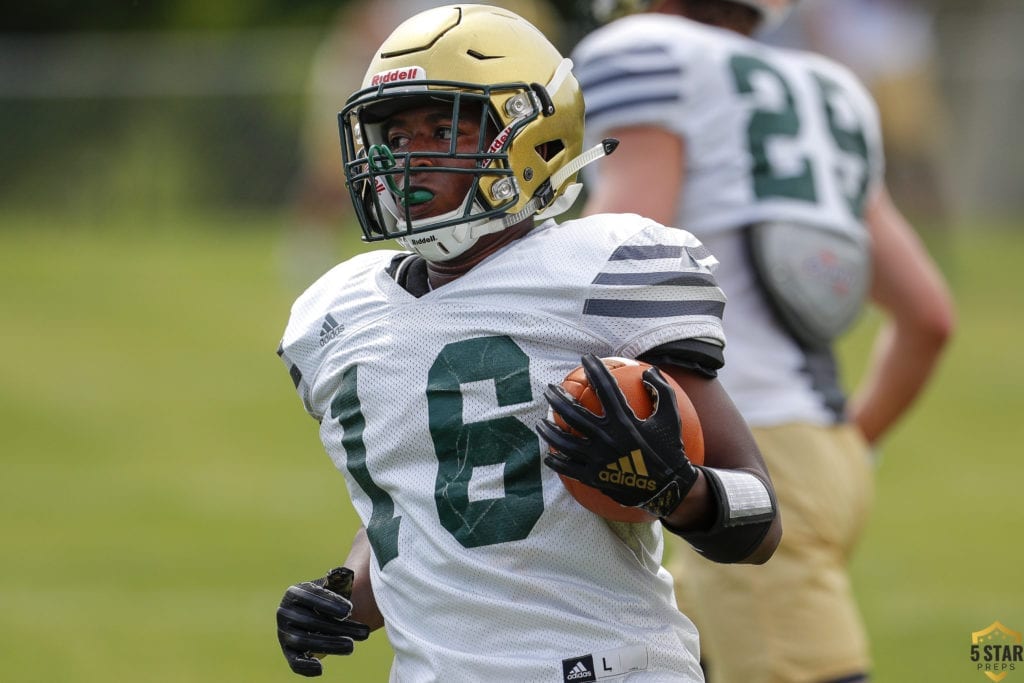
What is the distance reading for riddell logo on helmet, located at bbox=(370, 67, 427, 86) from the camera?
2770mm

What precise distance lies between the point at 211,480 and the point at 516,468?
6.22 m

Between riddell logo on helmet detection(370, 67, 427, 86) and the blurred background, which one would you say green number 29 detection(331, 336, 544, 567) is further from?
the blurred background

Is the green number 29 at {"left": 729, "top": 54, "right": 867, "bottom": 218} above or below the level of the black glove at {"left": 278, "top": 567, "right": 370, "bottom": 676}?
above

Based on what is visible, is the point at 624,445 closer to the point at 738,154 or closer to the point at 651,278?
the point at 651,278

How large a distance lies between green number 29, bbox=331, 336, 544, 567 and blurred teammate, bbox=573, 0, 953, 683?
944mm

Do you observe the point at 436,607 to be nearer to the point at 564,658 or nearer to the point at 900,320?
the point at 564,658

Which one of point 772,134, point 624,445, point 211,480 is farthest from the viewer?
point 211,480

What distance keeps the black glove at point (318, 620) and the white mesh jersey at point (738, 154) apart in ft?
3.90

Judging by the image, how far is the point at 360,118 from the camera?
2.89 meters

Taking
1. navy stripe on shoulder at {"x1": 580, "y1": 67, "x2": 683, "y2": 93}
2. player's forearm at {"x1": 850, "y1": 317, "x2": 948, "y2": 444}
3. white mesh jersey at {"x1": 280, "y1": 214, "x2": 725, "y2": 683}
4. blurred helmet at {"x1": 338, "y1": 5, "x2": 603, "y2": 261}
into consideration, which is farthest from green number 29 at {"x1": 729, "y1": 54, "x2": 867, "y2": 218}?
white mesh jersey at {"x1": 280, "y1": 214, "x2": 725, "y2": 683}

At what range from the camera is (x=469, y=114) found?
9.21 feet

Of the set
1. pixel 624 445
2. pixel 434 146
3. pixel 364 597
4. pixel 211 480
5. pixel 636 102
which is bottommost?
pixel 211 480

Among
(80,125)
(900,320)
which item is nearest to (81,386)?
(80,125)

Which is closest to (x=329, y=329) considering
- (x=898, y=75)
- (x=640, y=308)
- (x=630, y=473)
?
(x=640, y=308)
